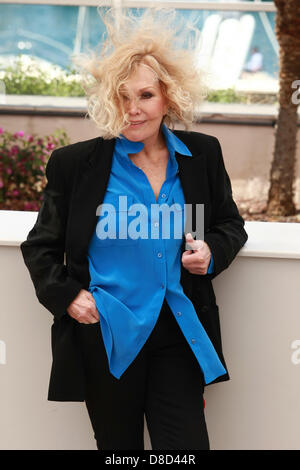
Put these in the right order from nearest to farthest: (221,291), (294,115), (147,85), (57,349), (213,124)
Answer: (147,85) < (57,349) < (221,291) < (294,115) < (213,124)

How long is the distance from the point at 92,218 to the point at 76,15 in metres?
7.17

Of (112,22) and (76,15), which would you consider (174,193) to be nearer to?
(112,22)

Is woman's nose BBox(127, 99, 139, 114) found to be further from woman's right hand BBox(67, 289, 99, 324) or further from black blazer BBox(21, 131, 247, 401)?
woman's right hand BBox(67, 289, 99, 324)

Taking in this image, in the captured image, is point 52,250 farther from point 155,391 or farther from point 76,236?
point 155,391

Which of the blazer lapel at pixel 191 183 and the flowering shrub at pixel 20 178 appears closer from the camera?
the blazer lapel at pixel 191 183

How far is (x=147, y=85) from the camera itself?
1.70m

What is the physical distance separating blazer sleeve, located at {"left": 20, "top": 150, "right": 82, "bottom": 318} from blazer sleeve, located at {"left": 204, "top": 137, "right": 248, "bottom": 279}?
1.45 feet

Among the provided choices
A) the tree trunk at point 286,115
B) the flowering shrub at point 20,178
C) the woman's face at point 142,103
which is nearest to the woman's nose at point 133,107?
the woman's face at point 142,103

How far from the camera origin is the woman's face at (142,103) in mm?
1693

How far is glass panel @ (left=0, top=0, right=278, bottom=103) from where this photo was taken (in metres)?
8.09

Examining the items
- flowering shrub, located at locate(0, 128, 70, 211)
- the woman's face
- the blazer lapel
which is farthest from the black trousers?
flowering shrub, located at locate(0, 128, 70, 211)

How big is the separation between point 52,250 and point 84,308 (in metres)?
0.20

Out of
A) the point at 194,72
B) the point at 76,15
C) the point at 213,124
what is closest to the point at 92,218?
the point at 194,72

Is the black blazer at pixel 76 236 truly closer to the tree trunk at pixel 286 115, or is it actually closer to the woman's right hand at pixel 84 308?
the woman's right hand at pixel 84 308
